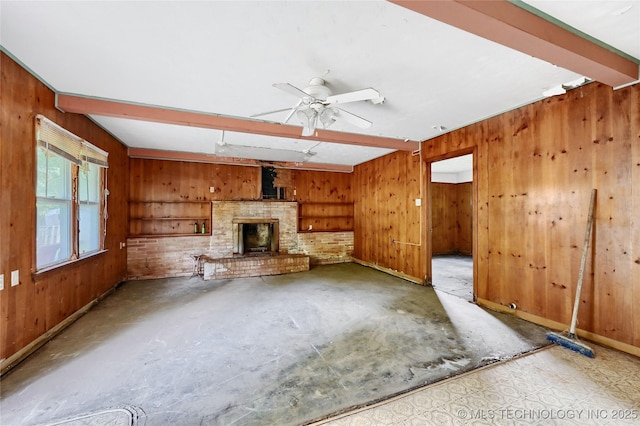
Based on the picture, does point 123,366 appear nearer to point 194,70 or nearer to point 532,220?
point 194,70

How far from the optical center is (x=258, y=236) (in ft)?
21.2

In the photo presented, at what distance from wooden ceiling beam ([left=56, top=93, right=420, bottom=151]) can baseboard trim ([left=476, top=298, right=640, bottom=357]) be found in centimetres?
304

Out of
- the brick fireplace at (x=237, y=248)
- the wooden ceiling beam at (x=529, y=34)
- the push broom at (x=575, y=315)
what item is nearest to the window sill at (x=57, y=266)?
the brick fireplace at (x=237, y=248)

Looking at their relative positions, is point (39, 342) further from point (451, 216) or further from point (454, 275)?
point (451, 216)

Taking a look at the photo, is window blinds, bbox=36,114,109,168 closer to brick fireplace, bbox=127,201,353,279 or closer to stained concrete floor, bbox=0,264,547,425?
stained concrete floor, bbox=0,264,547,425

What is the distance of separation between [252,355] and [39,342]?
2118 mm

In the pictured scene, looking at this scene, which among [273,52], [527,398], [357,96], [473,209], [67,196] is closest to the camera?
[527,398]

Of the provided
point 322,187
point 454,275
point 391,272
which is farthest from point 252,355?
point 322,187

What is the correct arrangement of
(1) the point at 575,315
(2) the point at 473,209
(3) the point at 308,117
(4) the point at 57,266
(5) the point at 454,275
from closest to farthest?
1. (1) the point at 575,315
2. (3) the point at 308,117
3. (4) the point at 57,266
4. (2) the point at 473,209
5. (5) the point at 454,275

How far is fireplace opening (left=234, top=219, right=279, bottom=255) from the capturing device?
20.1ft

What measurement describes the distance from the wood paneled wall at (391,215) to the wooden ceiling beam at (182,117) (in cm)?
133

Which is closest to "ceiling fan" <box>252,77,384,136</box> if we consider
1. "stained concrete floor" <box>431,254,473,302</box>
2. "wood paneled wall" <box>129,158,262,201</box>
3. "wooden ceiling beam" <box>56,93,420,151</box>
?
"wooden ceiling beam" <box>56,93,420,151</box>

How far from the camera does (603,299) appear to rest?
8.26ft

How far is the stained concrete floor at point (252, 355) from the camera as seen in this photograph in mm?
1771
